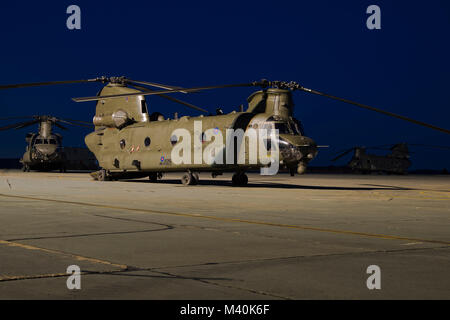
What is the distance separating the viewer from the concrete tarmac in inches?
217

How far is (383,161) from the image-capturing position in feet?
188

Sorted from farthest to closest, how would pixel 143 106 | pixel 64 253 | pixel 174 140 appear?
pixel 143 106
pixel 174 140
pixel 64 253

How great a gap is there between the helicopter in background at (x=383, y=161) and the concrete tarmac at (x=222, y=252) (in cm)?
4167

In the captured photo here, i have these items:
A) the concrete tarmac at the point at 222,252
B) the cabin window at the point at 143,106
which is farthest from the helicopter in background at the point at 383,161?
the concrete tarmac at the point at 222,252

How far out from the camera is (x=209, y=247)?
8.32m

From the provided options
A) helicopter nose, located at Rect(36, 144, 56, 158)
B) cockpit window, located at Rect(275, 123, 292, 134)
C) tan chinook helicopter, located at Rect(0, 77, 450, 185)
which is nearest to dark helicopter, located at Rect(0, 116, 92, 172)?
helicopter nose, located at Rect(36, 144, 56, 158)

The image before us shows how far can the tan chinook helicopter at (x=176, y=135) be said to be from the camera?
84.1ft

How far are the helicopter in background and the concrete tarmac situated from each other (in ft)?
137

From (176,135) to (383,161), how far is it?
108 feet

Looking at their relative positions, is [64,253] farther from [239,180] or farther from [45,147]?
[45,147]

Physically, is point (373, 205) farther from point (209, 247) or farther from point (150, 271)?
point (150, 271)

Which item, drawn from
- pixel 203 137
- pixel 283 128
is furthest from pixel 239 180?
pixel 283 128
